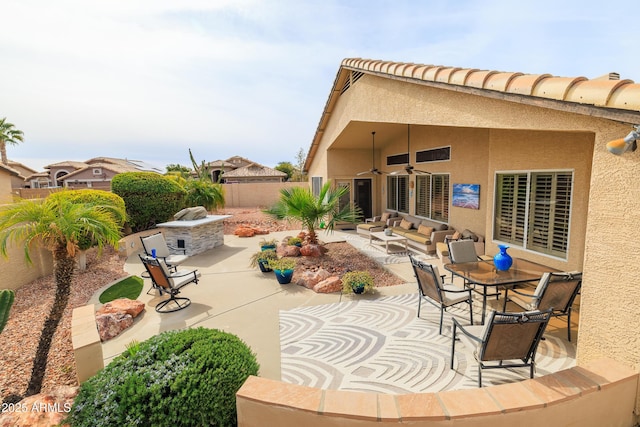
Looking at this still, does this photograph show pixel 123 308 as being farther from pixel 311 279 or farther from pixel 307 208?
pixel 307 208

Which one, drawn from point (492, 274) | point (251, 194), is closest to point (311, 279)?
point (492, 274)

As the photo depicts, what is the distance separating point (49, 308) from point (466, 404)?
25.7ft

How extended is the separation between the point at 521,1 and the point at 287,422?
721 centimetres

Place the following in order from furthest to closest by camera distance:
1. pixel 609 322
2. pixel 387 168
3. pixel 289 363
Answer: pixel 387 168 → pixel 289 363 → pixel 609 322

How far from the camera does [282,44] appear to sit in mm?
8555

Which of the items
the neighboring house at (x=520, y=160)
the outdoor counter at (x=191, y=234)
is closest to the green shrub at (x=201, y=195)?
the outdoor counter at (x=191, y=234)

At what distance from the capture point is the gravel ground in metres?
4.06

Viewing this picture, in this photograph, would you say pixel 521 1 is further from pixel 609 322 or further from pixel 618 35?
pixel 609 322

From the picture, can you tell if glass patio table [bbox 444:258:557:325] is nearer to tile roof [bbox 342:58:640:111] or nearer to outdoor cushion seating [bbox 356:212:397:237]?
tile roof [bbox 342:58:640:111]

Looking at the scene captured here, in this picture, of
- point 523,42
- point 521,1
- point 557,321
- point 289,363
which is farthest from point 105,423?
point 523,42

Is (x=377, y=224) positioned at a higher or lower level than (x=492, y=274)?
lower

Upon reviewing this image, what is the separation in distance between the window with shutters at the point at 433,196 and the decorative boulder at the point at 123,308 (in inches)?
379

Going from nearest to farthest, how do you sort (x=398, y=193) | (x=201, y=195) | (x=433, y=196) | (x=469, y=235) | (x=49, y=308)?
(x=49, y=308), (x=469, y=235), (x=433, y=196), (x=398, y=193), (x=201, y=195)

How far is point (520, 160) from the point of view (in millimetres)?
6988
